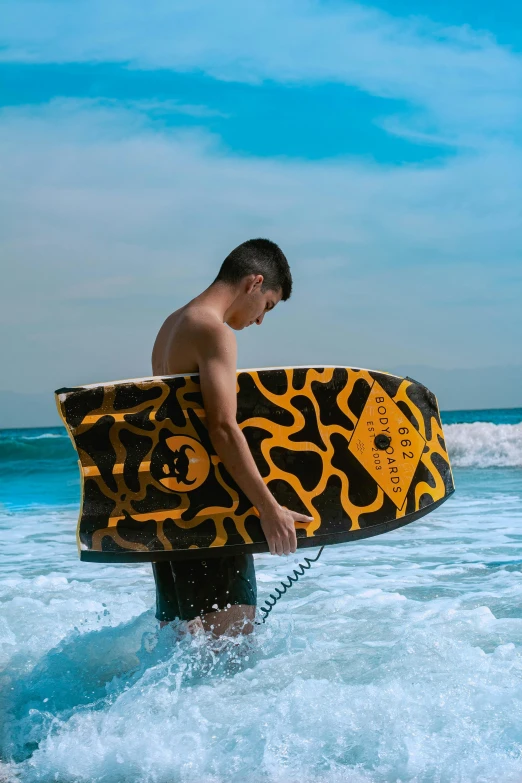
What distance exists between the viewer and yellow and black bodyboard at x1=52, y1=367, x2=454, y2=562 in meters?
2.72

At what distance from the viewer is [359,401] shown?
2988 millimetres

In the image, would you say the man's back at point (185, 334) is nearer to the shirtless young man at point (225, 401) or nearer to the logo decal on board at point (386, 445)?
the shirtless young man at point (225, 401)

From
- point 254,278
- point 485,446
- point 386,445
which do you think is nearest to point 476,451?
point 485,446

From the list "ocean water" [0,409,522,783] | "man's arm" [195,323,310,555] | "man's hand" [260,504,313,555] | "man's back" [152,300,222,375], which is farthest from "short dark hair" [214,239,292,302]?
"ocean water" [0,409,522,783]

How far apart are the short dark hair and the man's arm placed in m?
0.31

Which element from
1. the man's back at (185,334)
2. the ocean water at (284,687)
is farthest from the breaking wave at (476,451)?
the man's back at (185,334)

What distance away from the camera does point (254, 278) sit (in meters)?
2.87

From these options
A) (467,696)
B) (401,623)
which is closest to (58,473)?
(401,623)

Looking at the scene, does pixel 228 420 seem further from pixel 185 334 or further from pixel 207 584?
pixel 207 584

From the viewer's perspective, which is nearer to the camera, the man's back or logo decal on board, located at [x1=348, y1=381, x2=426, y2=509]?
the man's back

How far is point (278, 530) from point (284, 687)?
0.63 m

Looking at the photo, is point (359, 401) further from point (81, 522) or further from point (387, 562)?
point (387, 562)

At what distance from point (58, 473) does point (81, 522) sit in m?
14.7

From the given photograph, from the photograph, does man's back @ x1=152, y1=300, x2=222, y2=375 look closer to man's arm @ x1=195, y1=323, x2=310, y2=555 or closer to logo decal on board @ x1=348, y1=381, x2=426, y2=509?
man's arm @ x1=195, y1=323, x2=310, y2=555
